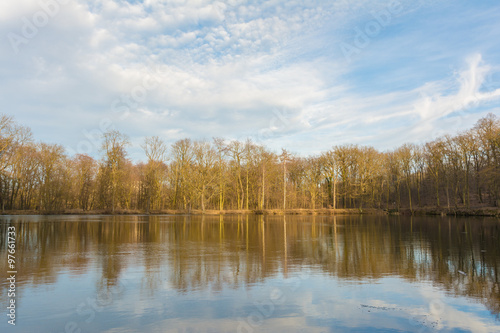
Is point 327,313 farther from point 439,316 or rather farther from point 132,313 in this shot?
point 132,313

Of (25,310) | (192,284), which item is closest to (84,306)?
(25,310)

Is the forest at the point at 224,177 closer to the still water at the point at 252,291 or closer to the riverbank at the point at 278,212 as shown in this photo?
the riverbank at the point at 278,212

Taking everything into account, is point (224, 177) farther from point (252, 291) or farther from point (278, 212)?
point (252, 291)

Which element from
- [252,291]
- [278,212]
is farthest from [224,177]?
[252,291]

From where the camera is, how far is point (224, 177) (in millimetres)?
57250

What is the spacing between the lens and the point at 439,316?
6.26 metres

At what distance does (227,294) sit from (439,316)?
14.4 ft

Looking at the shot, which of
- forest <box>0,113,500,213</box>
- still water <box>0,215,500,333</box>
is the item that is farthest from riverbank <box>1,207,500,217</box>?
still water <box>0,215,500,333</box>

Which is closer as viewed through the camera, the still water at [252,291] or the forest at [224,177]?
the still water at [252,291]

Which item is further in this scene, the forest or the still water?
the forest

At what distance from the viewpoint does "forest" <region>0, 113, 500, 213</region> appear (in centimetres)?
5197

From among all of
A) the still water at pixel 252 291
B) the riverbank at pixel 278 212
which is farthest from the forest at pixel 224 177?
the still water at pixel 252 291

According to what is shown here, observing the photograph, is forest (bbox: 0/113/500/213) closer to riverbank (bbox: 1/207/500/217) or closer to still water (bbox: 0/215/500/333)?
riverbank (bbox: 1/207/500/217)

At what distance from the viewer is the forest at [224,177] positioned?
2046 inches
